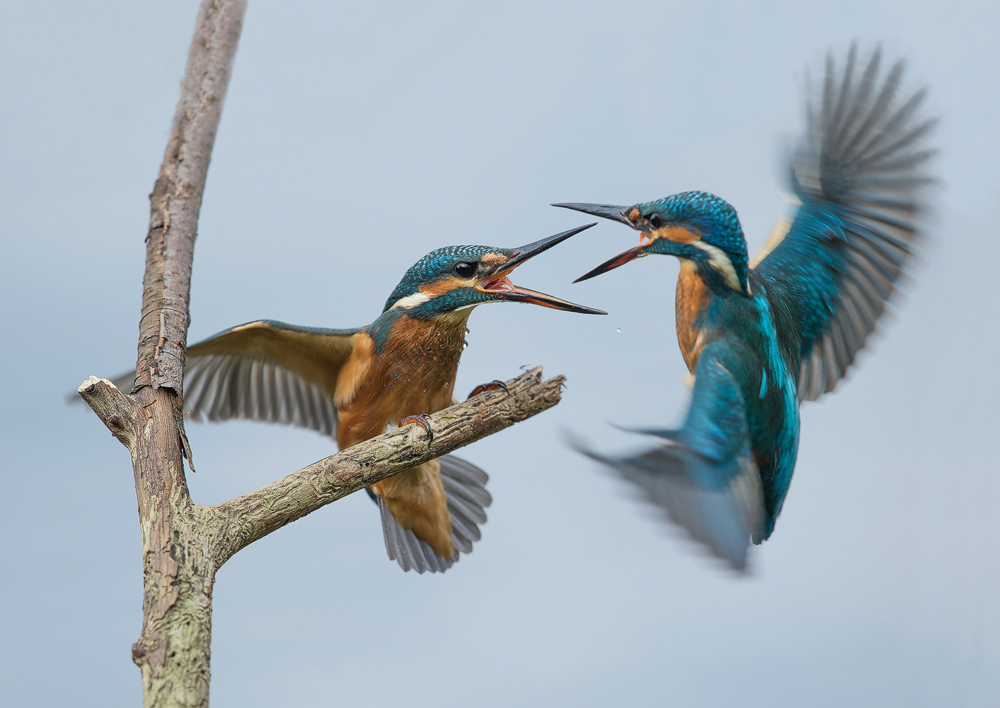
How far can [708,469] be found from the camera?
1.87m

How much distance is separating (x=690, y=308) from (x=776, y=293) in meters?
0.37

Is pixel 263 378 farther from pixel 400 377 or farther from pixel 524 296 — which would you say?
pixel 524 296

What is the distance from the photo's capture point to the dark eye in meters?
2.73

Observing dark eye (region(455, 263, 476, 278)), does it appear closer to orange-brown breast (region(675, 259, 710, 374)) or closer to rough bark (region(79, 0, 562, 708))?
rough bark (region(79, 0, 562, 708))

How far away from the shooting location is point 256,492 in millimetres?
2459

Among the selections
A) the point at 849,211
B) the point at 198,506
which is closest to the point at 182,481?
the point at 198,506

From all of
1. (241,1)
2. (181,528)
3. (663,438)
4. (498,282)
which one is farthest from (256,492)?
(241,1)

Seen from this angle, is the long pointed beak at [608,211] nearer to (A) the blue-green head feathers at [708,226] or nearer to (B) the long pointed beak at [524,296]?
(A) the blue-green head feathers at [708,226]

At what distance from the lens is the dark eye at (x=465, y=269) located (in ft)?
8.96

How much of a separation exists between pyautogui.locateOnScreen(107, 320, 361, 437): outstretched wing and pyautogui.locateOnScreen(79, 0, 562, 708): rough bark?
0.28 m

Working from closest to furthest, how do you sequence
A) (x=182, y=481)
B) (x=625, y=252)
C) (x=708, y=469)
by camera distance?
1. (x=708, y=469)
2. (x=625, y=252)
3. (x=182, y=481)

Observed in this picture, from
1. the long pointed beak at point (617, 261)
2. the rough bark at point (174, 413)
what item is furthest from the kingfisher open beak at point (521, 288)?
the rough bark at point (174, 413)

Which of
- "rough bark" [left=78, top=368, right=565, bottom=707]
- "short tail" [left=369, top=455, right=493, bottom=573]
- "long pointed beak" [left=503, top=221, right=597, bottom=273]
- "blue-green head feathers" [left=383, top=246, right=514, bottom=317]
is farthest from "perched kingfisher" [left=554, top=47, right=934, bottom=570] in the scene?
"short tail" [left=369, top=455, right=493, bottom=573]

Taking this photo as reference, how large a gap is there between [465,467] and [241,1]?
2277 mm
